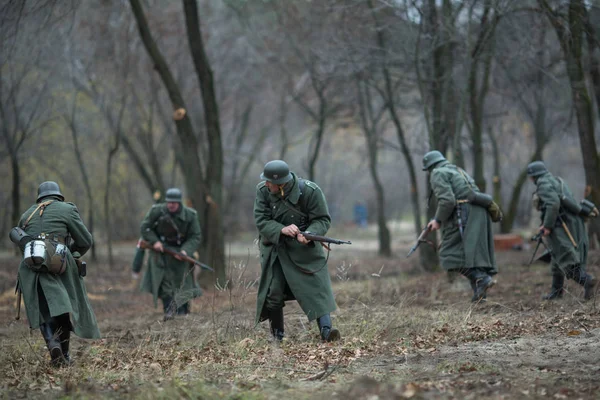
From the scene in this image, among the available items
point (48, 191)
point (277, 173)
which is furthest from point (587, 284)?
point (48, 191)

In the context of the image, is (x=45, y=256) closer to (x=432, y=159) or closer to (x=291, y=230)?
(x=291, y=230)

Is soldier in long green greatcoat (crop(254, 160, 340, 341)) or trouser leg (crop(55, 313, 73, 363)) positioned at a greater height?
soldier in long green greatcoat (crop(254, 160, 340, 341))

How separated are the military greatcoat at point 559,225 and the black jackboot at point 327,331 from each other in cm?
375

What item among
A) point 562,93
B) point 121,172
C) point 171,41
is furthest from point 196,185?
point 121,172

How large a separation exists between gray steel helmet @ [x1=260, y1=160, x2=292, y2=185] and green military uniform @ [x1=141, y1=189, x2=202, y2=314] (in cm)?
426

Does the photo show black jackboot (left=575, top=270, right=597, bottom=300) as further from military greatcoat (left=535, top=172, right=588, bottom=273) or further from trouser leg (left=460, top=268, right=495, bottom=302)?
trouser leg (left=460, top=268, right=495, bottom=302)

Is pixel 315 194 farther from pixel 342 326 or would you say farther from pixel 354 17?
pixel 354 17

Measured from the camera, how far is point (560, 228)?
33.6 ft

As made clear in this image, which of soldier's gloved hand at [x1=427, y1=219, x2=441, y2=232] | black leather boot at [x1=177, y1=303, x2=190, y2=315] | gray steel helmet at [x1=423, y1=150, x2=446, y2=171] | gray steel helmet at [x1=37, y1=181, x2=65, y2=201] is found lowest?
black leather boot at [x1=177, y1=303, x2=190, y2=315]

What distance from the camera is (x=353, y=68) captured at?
16.3 meters

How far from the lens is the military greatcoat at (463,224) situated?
32.3ft

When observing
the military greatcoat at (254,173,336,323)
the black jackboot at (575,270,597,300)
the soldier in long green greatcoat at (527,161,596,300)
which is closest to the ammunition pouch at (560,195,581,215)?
the soldier in long green greatcoat at (527,161,596,300)

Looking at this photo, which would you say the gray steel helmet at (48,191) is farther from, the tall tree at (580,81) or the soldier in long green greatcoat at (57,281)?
the tall tree at (580,81)

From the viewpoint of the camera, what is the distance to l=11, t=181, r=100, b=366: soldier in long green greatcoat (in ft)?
24.0
